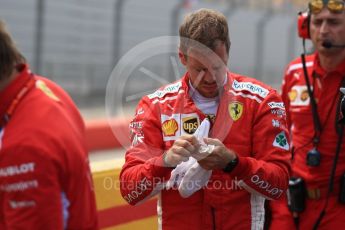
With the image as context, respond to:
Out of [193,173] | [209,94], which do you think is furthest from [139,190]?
[209,94]

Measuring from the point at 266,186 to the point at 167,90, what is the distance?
2.10ft

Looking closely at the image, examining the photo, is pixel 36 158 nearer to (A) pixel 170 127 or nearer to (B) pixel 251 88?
(A) pixel 170 127

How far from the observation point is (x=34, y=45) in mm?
15297

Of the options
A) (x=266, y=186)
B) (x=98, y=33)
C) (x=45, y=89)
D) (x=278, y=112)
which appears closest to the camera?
(x=45, y=89)

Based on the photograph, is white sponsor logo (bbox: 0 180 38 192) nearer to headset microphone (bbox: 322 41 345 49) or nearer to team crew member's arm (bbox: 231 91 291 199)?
team crew member's arm (bbox: 231 91 291 199)

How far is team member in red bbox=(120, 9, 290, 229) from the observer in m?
2.98

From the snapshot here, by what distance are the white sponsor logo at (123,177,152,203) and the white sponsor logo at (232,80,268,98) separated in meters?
0.59

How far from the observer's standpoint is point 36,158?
7.06 ft

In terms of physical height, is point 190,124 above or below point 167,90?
A: below

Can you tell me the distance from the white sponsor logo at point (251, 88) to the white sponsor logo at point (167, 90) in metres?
0.26

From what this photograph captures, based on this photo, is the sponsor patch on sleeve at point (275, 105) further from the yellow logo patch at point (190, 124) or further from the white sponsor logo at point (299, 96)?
the white sponsor logo at point (299, 96)

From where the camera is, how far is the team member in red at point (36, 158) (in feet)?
7.08

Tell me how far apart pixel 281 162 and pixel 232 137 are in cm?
27

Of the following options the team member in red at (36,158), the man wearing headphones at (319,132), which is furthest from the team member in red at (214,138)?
the man wearing headphones at (319,132)
